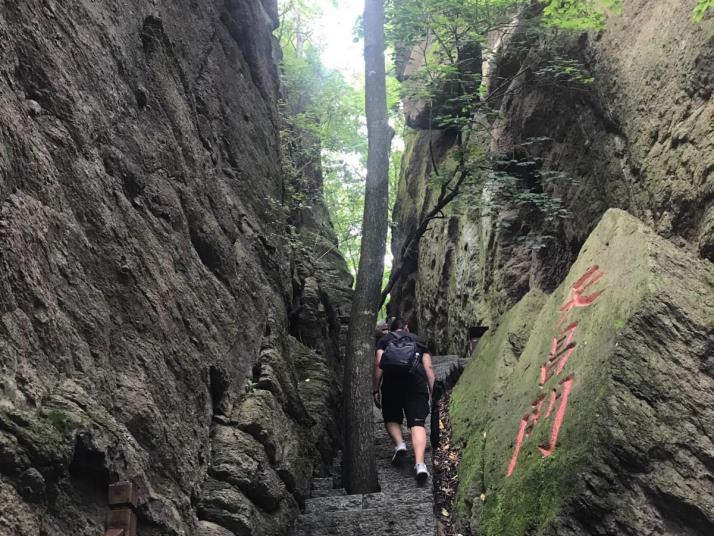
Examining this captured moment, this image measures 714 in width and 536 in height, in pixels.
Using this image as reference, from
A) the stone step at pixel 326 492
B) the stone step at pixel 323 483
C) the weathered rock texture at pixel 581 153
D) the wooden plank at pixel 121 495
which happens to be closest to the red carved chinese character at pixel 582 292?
the weathered rock texture at pixel 581 153

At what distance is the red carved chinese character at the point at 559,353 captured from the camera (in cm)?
462

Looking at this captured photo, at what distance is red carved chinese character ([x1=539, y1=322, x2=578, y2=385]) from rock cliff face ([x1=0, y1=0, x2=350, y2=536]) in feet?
8.37

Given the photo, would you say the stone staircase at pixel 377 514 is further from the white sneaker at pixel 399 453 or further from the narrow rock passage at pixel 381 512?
the white sneaker at pixel 399 453

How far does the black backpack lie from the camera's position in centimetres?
617

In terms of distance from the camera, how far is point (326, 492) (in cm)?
618

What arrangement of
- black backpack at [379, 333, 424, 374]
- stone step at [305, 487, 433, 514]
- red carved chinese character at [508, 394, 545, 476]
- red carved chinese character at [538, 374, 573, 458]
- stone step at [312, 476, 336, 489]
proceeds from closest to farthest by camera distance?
red carved chinese character at [538, 374, 573, 458] < red carved chinese character at [508, 394, 545, 476] < stone step at [305, 487, 433, 514] < black backpack at [379, 333, 424, 374] < stone step at [312, 476, 336, 489]

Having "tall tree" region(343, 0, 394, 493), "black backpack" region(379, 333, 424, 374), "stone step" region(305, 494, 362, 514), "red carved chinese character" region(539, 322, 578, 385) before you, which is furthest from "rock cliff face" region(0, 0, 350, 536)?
"red carved chinese character" region(539, 322, 578, 385)

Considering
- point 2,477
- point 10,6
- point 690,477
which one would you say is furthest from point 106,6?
point 690,477

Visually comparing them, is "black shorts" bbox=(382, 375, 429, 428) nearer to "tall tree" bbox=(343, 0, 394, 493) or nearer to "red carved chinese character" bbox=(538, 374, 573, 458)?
"tall tree" bbox=(343, 0, 394, 493)

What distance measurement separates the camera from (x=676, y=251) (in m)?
4.50

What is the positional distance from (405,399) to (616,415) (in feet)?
9.63

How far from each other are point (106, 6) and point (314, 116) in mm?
8922

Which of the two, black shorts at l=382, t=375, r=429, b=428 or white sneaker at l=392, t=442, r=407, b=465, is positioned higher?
black shorts at l=382, t=375, r=429, b=428

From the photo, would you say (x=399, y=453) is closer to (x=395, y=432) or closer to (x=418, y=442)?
(x=395, y=432)
